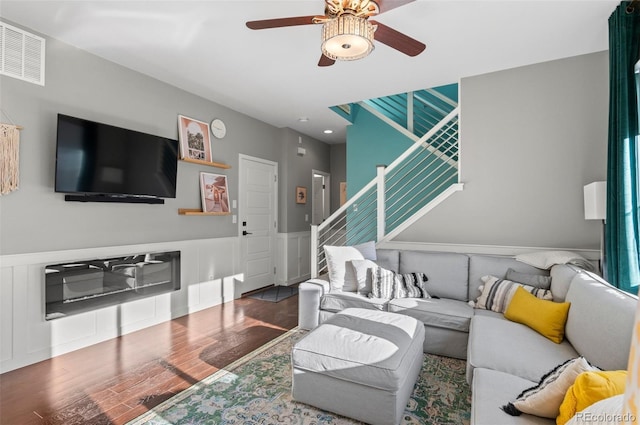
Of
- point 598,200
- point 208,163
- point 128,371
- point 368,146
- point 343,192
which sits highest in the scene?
point 368,146

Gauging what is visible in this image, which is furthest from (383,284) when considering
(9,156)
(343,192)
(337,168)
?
(337,168)

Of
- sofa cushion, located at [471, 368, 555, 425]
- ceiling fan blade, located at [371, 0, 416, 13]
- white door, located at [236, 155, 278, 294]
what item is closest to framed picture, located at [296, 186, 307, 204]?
white door, located at [236, 155, 278, 294]

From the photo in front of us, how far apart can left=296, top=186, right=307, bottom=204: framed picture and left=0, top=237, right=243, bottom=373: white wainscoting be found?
184 centimetres

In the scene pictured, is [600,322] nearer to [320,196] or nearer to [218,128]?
[218,128]

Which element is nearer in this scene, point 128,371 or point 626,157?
point 626,157

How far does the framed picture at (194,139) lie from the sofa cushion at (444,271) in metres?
2.84

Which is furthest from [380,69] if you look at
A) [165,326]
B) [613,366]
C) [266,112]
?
[165,326]

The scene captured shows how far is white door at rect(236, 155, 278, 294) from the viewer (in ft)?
16.1

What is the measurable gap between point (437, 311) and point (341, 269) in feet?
3.36

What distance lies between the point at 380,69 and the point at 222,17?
1670 mm

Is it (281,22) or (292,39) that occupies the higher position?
(292,39)

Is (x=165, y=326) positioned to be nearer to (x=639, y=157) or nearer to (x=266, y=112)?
(x=266, y=112)

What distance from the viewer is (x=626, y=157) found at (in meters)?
2.44

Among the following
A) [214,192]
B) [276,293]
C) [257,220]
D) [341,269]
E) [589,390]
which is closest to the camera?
[589,390]
